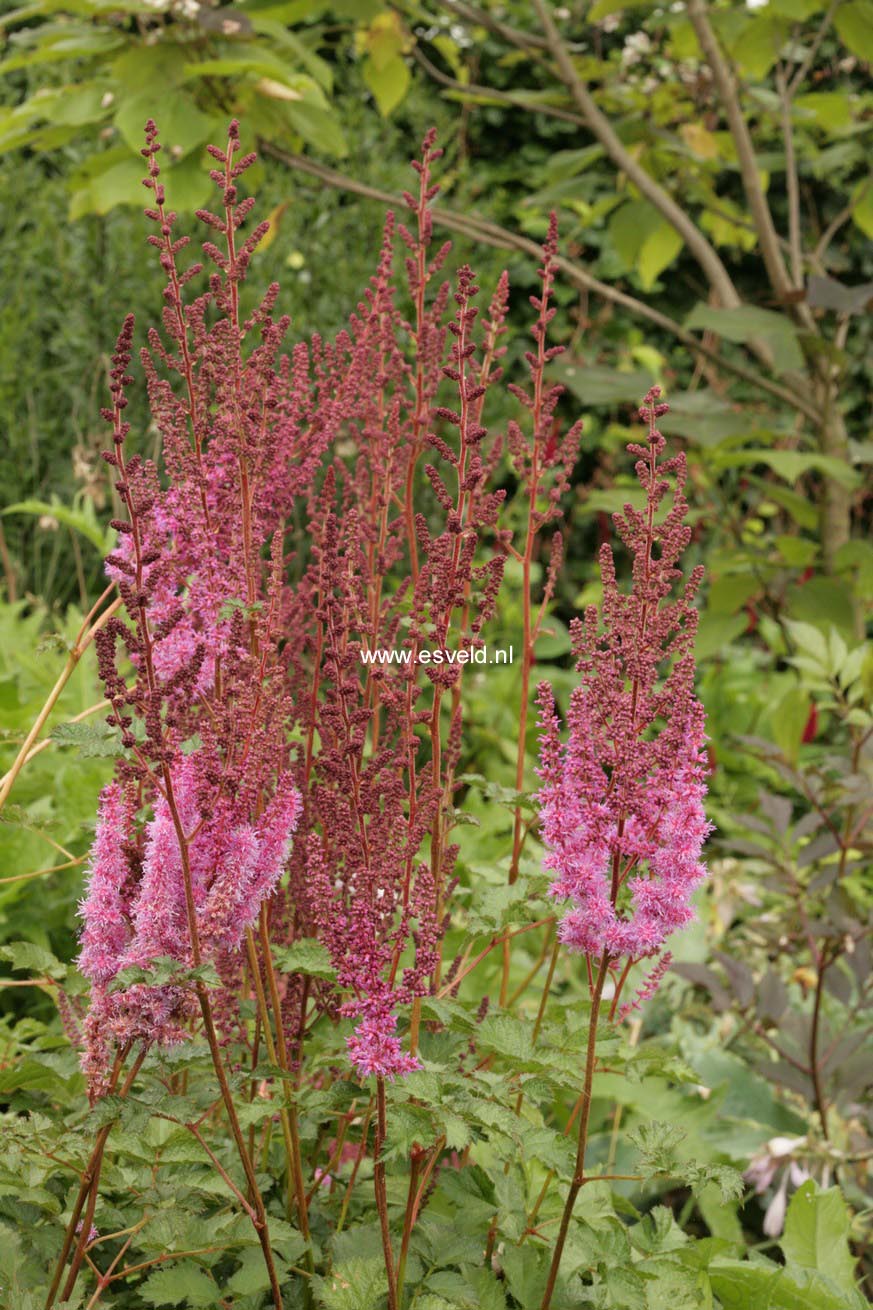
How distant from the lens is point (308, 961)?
59.1 inches

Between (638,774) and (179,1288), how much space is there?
0.81 metres

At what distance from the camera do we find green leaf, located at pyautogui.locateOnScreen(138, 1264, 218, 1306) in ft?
4.89

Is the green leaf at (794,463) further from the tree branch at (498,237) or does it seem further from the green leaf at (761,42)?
the green leaf at (761,42)

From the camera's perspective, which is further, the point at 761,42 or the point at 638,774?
the point at 761,42

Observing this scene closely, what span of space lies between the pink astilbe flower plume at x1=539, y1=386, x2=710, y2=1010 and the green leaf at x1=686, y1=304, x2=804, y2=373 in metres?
2.63

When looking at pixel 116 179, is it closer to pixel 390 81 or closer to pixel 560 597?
pixel 390 81

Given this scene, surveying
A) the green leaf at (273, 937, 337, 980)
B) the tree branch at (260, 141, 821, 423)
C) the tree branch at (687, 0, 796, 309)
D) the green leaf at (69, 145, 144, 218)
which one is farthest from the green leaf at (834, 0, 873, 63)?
the green leaf at (273, 937, 337, 980)

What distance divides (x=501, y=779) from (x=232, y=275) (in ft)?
12.2

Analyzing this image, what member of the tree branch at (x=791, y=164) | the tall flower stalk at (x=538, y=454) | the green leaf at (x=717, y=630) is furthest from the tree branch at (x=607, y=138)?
the tall flower stalk at (x=538, y=454)

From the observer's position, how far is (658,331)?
28.3 ft

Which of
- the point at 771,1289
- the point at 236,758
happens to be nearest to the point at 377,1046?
the point at 236,758

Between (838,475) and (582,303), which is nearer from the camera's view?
(838,475)

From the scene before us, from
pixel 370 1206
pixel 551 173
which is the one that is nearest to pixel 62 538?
pixel 551 173

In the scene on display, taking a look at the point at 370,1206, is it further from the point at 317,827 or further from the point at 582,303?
the point at 582,303
